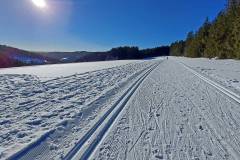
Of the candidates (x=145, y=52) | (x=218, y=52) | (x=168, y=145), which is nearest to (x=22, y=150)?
(x=168, y=145)

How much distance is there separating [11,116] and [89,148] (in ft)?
9.73

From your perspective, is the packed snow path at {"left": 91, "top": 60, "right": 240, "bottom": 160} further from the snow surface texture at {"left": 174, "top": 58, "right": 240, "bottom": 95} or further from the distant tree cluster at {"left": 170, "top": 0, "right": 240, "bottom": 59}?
the distant tree cluster at {"left": 170, "top": 0, "right": 240, "bottom": 59}

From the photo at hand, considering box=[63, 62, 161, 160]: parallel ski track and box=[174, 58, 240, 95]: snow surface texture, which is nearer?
box=[63, 62, 161, 160]: parallel ski track

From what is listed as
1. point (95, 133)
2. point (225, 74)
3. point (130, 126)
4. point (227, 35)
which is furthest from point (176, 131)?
point (227, 35)

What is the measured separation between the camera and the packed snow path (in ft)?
13.1

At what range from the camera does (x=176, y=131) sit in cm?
504

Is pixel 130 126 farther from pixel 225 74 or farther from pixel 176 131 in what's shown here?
pixel 225 74

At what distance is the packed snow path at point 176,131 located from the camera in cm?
400

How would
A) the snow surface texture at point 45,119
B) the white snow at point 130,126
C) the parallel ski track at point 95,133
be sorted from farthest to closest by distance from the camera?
1. the snow surface texture at point 45,119
2. the white snow at point 130,126
3. the parallel ski track at point 95,133

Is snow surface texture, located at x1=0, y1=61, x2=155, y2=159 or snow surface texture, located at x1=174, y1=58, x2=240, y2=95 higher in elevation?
snow surface texture, located at x1=0, y1=61, x2=155, y2=159

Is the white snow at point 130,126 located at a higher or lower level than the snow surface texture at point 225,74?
higher

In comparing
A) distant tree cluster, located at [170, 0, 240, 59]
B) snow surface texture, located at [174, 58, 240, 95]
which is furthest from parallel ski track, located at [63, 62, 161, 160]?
distant tree cluster, located at [170, 0, 240, 59]

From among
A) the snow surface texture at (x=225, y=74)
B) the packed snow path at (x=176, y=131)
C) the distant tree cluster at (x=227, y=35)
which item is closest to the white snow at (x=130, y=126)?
the packed snow path at (x=176, y=131)

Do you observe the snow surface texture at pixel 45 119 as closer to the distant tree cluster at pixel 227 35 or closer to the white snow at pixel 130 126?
the white snow at pixel 130 126
